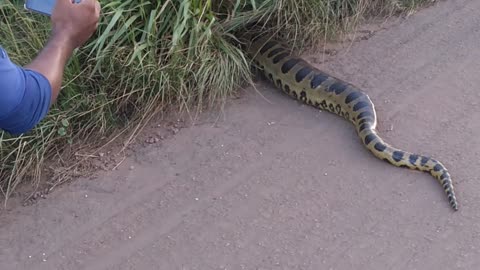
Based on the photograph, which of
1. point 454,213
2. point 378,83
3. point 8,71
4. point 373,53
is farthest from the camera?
point 373,53

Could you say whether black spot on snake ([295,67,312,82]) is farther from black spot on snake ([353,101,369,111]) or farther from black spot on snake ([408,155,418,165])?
black spot on snake ([408,155,418,165])

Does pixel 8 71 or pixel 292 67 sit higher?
pixel 8 71

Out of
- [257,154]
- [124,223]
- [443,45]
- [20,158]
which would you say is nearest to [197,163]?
Answer: [257,154]

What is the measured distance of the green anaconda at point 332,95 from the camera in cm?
529

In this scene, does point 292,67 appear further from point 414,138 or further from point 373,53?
point 414,138

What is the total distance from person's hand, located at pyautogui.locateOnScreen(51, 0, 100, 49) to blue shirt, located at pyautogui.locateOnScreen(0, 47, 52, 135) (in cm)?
26

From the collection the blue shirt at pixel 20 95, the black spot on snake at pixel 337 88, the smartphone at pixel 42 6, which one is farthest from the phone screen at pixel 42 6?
the black spot on snake at pixel 337 88

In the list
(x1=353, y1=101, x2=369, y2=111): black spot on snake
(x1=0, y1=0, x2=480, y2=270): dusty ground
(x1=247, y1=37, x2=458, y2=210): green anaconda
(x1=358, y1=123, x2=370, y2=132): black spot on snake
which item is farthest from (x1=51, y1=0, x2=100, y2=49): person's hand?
(x1=353, y1=101, x2=369, y2=111): black spot on snake

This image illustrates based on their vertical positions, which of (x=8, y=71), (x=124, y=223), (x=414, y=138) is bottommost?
(x=124, y=223)

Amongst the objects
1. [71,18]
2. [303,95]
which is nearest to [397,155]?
[303,95]

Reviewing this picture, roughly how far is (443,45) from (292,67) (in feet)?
4.54

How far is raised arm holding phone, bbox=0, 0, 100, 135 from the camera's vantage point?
2727mm

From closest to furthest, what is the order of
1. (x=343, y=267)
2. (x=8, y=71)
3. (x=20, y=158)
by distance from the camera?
(x=8, y=71) < (x=343, y=267) < (x=20, y=158)

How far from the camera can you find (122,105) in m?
6.02
